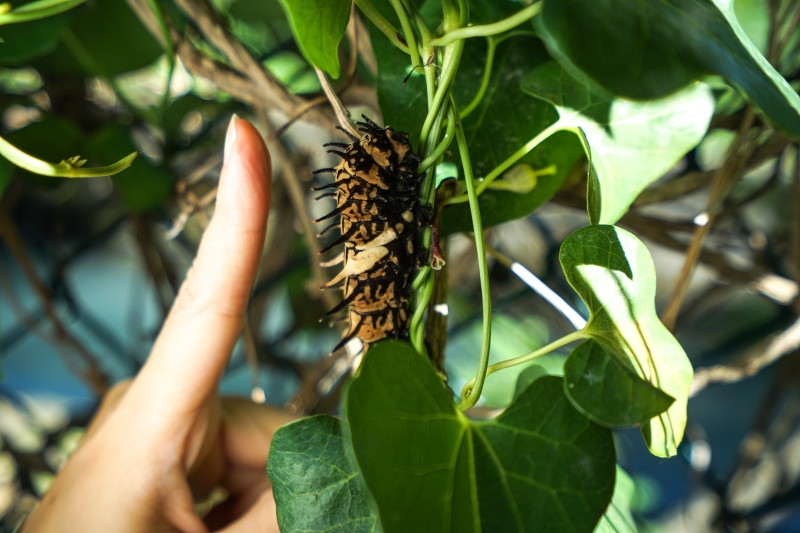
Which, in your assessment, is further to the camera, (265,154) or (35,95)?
(35,95)

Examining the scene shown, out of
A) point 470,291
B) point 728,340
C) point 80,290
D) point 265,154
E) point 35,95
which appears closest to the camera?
point 265,154

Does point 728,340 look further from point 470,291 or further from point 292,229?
point 292,229

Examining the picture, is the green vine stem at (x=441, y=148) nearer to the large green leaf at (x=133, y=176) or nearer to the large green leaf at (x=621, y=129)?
the large green leaf at (x=621, y=129)

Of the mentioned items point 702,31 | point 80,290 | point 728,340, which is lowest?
point 728,340

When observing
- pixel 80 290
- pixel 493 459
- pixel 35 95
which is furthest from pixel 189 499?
pixel 80 290

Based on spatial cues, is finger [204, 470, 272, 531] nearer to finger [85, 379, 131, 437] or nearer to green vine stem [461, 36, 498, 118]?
finger [85, 379, 131, 437]

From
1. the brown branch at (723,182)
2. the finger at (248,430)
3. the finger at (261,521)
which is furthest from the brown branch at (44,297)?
the brown branch at (723,182)
